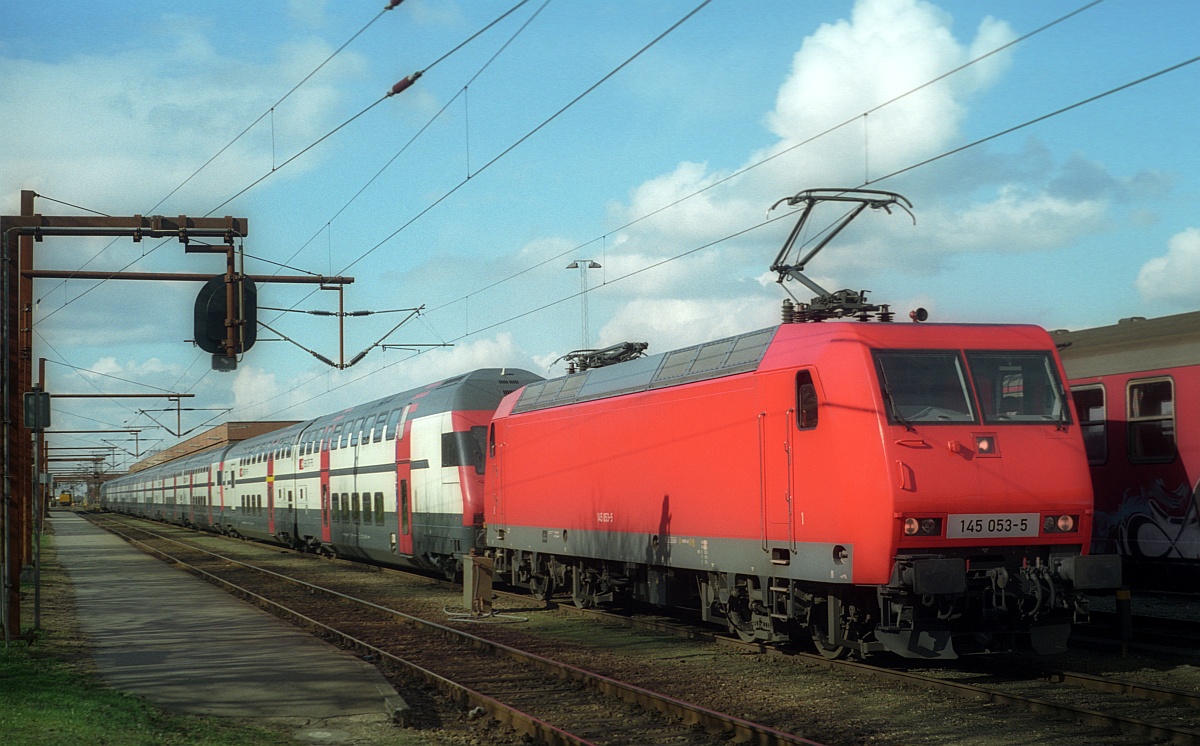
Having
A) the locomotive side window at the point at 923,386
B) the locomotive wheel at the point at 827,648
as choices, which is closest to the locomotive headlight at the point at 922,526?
the locomotive side window at the point at 923,386

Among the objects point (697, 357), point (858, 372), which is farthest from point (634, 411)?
point (858, 372)

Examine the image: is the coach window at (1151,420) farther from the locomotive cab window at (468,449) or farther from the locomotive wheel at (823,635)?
the locomotive cab window at (468,449)

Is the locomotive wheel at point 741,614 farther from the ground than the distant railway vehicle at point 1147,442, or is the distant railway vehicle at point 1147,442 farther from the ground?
the distant railway vehicle at point 1147,442

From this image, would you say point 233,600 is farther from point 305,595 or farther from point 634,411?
point 634,411

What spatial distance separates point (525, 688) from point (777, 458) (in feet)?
11.4

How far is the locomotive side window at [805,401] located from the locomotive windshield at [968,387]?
780 millimetres

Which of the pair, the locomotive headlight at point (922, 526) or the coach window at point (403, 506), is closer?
the locomotive headlight at point (922, 526)

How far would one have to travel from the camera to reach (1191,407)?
14656 millimetres

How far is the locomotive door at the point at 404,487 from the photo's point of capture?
24938mm

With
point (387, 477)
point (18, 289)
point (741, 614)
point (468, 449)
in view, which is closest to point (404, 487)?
point (387, 477)

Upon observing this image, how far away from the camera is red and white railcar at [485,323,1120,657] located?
11234mm

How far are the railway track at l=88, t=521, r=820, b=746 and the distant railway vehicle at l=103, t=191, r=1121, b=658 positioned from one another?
7.21 ft

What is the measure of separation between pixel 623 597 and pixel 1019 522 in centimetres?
812

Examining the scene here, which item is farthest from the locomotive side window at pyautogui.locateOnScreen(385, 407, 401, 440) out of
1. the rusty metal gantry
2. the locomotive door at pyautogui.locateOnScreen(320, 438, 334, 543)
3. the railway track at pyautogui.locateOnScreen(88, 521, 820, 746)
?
the locomotive door at pyautogui.locateOnScreen(320, 438, 334, 543)
